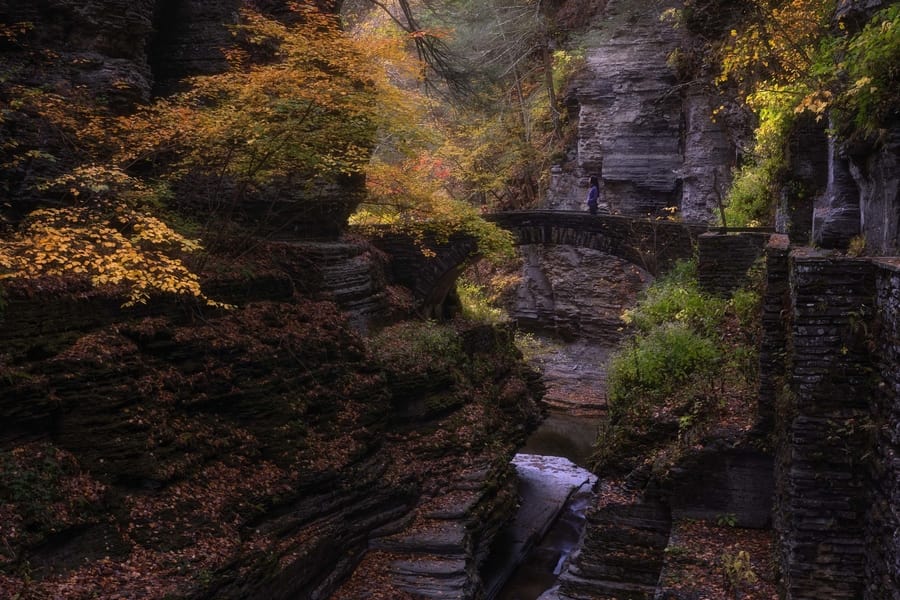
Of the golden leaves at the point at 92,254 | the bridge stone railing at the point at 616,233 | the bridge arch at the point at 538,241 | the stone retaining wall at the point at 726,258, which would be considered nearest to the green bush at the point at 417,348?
the bridge arch at the point at 538,241

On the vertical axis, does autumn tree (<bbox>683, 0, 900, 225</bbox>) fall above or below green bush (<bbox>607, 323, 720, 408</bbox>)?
above

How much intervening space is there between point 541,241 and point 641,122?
31.3ft

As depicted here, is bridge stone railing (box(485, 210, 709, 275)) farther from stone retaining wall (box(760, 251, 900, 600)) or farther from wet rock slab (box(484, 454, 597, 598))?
stone retaining wall (box(760, 251, 900, 600))

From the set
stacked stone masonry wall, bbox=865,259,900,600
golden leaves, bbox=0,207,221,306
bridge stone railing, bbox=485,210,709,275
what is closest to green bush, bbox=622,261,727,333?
bridge stone railing, bbox=485,210,709,275

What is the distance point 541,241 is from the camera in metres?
20.7

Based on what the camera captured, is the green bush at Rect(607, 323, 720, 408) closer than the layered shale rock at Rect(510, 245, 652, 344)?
Yes

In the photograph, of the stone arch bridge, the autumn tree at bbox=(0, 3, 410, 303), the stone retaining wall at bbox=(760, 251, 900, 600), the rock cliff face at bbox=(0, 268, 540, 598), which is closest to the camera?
the stone retaining wall at bbox=(760, 251, 900, 600)

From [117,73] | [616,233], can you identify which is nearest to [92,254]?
[117,73]

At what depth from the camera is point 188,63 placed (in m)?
15.7

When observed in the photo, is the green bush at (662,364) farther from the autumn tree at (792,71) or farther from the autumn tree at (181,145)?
the autumn tree at (181,145)

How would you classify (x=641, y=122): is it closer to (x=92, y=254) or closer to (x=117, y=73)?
(x=117, y=73)

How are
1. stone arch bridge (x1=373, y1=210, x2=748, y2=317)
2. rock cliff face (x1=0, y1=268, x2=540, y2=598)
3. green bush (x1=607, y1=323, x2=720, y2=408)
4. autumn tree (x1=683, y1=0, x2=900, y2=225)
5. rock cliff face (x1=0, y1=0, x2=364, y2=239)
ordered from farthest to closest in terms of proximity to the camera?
1. stone arch bridge (x1=373, y1=210, x2=748, y2=317)
2. green bush (x1=607, y1=323, x2=720, y2=408)
3. rock cliff face (x1=0, y1=0, x2=364, y2=239)
4. rock cliff face (x1=0, y1=268, x2=540, y2=598)
5. autumn tree (x1=683, y1=0, x2=900, y2=225)

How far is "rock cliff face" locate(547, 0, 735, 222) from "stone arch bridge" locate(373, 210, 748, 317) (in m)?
6.78

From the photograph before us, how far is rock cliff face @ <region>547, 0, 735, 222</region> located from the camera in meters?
25.2
